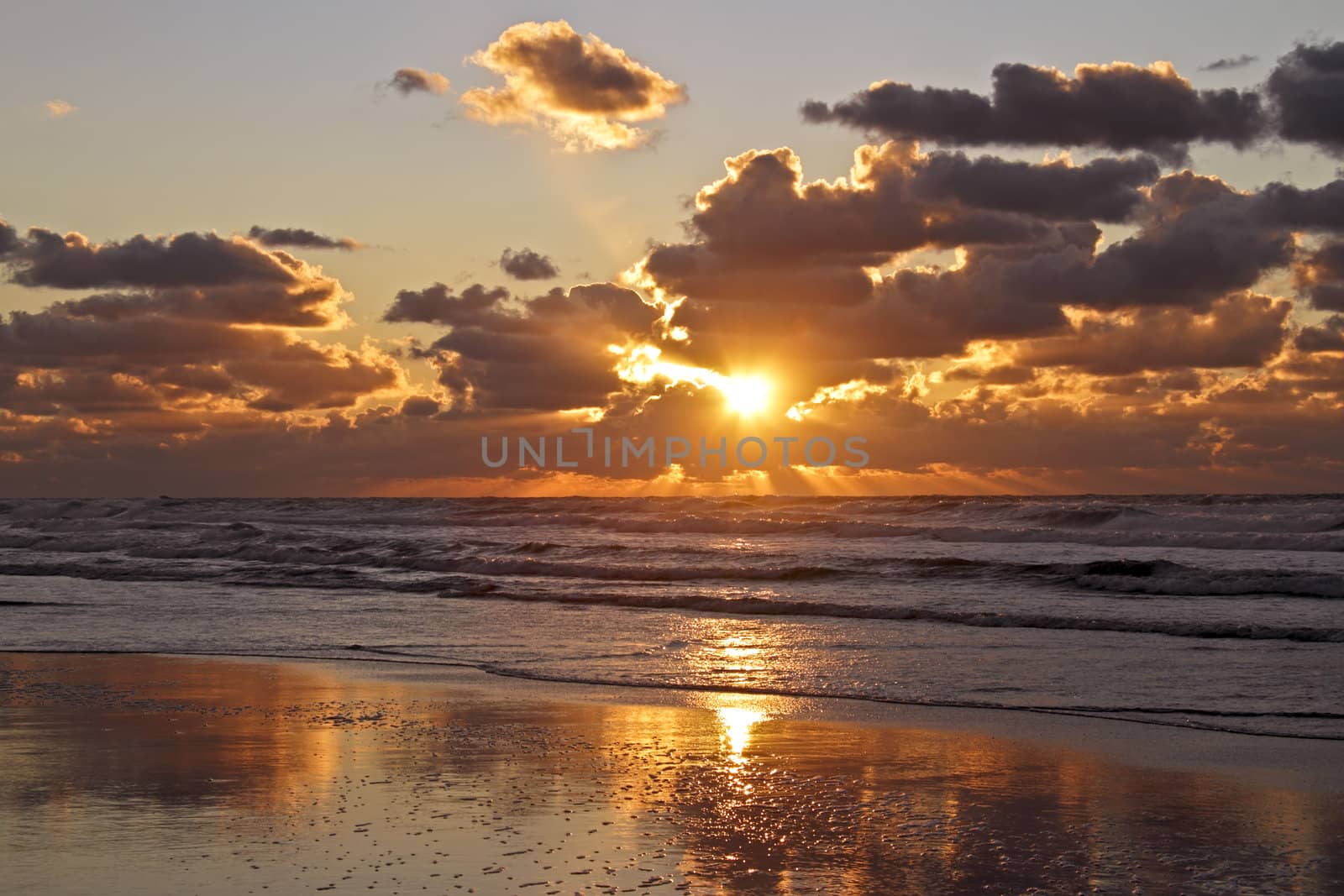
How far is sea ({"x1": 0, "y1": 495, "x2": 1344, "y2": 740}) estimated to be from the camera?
1467cm

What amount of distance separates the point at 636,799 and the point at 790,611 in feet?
49.7

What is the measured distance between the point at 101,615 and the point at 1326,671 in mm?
19496

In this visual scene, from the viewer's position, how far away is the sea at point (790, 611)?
14672mm

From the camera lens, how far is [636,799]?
8523mm

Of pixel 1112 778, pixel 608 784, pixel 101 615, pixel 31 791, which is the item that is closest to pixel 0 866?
pixel 31 791

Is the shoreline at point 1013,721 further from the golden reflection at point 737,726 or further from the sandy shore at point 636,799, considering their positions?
the golden reflection at point 737,726

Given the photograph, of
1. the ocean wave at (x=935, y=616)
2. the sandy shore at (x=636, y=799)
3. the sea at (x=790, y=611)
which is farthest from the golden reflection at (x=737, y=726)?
the ocean wave at (x=935, y=616)

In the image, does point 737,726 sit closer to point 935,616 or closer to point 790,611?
point 935,616

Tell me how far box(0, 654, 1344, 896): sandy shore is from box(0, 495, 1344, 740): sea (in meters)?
2.13

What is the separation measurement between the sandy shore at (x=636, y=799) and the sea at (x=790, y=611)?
83.9 inches

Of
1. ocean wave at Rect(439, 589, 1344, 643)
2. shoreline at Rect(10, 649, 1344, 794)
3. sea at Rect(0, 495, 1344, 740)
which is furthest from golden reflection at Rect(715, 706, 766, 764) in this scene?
ocean wave at Rect(439, 589, 1344, 643)

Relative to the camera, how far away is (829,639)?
19.1m

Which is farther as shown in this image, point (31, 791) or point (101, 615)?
point (101, 615)

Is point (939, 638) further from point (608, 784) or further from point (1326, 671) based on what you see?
point (608, 784)
